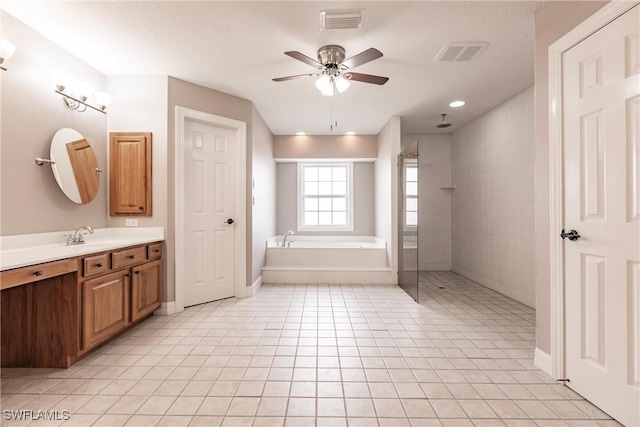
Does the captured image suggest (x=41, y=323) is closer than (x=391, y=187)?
Yes

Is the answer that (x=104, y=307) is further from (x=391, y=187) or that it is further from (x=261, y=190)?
(x=391, y=187)

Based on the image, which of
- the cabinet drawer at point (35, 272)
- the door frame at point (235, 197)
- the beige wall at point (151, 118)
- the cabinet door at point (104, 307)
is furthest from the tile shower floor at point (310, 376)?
the beige wall at point (151, 118)

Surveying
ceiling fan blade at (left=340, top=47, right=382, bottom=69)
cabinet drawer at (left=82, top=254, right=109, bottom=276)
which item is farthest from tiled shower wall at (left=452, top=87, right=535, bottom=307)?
cabinet drawer at (left=82, top=254, right=109, bottom=276)

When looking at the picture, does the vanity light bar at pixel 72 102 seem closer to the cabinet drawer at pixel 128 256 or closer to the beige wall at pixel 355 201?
the cabinet drawer at pixel 128 256

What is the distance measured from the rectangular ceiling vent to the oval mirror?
2.43 metres

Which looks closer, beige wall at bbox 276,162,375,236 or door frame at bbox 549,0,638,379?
door frame at bbox 549,0,638,379

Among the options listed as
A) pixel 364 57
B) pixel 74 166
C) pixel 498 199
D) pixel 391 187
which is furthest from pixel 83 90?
pixel 498 199

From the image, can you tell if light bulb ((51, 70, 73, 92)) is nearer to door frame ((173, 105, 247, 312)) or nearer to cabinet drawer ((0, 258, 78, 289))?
door frame ((173, 105, 247, 312))

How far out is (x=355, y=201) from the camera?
19.5ft

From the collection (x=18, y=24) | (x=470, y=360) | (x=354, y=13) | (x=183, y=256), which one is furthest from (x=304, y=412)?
(x=18, y=24)

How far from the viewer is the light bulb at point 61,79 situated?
8.09 feet

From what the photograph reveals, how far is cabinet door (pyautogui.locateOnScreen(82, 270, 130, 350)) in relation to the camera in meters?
2.12

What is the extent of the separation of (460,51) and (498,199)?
2307 millimetres

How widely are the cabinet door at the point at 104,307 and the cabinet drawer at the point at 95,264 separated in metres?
0.06
